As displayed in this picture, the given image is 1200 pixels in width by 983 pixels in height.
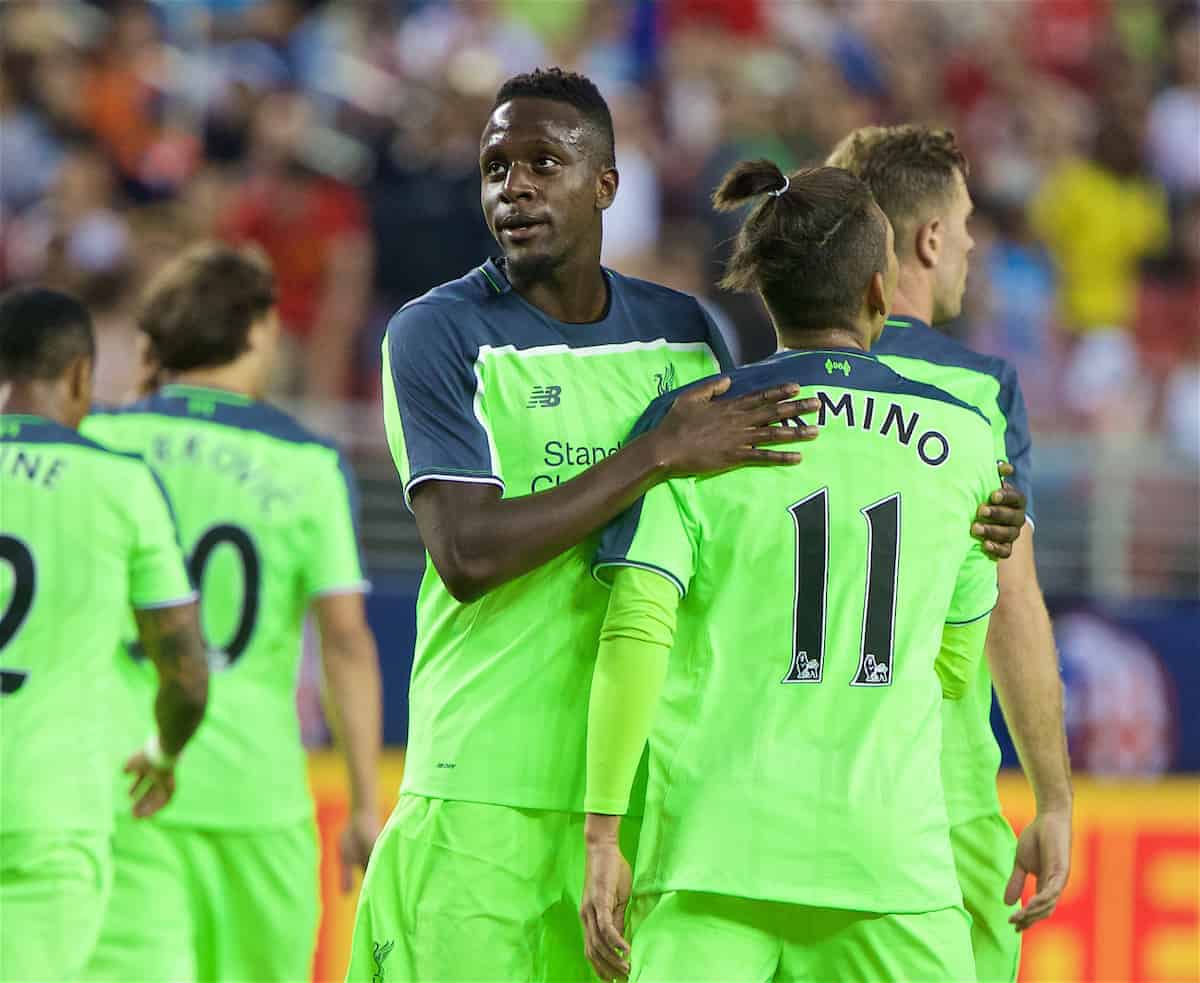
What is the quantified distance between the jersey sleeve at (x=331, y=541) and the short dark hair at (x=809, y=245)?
7.81ft

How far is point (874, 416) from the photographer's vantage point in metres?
3.45

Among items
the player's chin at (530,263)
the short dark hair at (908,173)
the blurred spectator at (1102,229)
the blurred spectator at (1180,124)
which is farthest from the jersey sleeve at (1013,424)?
the blurred spectator at (1180,124)

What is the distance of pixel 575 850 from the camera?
3791 millimetres

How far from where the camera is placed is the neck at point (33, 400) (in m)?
4.73

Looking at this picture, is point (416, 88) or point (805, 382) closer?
point (805, 382)

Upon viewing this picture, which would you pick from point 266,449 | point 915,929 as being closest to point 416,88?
point 266,449

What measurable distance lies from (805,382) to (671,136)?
956 centimetres

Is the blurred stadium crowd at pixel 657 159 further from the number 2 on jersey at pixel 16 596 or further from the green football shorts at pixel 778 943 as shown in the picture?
the green football shorts at pixel 778 943

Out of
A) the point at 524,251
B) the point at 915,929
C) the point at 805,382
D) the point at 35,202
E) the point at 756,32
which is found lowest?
the point at 915,929

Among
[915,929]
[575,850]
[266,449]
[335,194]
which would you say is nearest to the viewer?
[915,929]

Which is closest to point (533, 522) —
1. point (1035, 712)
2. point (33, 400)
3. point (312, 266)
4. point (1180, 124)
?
point (1035, 712)

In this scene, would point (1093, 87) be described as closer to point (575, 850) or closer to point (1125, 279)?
point (1125, 279)

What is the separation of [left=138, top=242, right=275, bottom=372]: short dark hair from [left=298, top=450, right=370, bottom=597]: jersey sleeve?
47 centimetres

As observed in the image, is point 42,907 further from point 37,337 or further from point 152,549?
point 37,337
